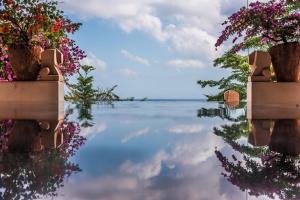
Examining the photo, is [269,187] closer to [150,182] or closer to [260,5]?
[150,182]

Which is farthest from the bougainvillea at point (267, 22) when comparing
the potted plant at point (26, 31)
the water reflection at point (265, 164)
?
the water reflection at point (265, 164)

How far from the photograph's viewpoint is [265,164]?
90.7 inches

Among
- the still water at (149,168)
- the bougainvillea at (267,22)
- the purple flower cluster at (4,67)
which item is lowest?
the still water at (149,168)

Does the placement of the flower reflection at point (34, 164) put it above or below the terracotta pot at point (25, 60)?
below

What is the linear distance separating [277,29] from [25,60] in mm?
4976

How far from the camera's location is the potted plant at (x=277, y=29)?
26.2ft

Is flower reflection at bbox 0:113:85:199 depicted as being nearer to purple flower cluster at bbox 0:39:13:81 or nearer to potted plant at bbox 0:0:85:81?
potted plant at bbox 0:0:85:81

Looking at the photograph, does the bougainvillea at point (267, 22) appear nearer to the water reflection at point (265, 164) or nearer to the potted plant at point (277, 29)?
the potted plant at point (277, 29)

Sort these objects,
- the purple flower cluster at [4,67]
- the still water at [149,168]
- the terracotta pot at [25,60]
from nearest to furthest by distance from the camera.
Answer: the still water at [149,168], the terracotta pot at [25,60], the purple flower cluster at [4,67]

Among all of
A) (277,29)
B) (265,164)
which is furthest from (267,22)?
(265,164)

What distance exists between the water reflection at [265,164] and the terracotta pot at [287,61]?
4451mm

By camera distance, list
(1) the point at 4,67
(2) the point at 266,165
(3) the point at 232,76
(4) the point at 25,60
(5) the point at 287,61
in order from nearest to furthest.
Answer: (2) the point at 266,165 → (4) the point at 25,60 → (5) the point at 287,61 → (1) the point at 4,67 → (3) the point at 232,76

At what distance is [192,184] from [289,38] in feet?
24.0

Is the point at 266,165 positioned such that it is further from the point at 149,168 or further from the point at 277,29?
the point at 277,29
